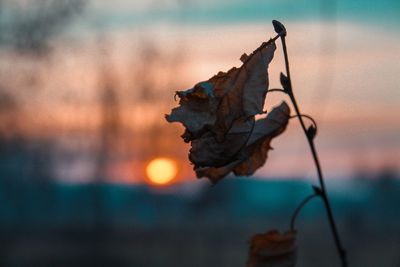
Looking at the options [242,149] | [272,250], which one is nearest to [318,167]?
[242,149]

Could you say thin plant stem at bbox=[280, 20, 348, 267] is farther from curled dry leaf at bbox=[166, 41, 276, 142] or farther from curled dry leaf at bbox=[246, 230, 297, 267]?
curled dry leaf at bbox=[246, 230, 297, 267]

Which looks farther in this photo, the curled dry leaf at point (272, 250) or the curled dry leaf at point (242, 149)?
the curled dry leaf at point (272, 250)

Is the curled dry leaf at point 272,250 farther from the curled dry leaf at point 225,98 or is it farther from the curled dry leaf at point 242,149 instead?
the curled dry leaf at point 225,98

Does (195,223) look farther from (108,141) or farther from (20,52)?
(20,52)

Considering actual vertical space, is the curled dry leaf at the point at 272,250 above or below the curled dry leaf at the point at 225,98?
below

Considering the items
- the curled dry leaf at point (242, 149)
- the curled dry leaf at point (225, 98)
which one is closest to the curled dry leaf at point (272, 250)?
the curled dry leaf at point (242, 149)

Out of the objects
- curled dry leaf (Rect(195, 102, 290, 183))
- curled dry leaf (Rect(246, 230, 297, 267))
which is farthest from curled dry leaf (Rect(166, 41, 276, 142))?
curled dry leaf (Rect(246, 230, 297, 267))

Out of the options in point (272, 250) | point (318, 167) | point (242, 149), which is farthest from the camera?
point (272, 250)

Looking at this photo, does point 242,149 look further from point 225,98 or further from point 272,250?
point 272,250
